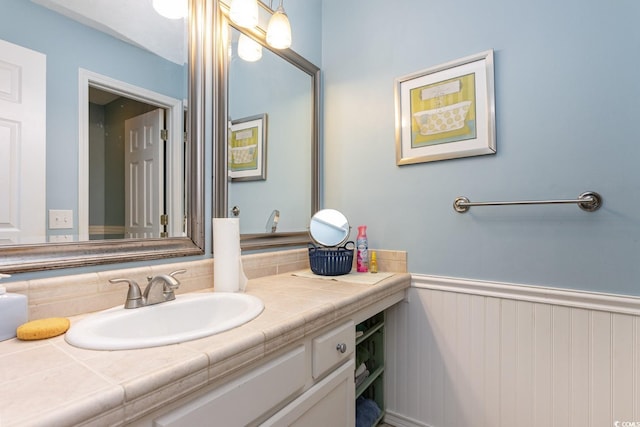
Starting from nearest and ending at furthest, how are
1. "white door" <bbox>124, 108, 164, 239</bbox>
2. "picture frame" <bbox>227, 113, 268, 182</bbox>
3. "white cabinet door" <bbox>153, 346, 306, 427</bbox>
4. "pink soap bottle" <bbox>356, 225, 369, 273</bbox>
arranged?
"white cabinet door" <bbox>153, 346, 306, 427</bbox> → "white door" <bbox>124, 108, 164, 239</bbox> → "picture frame" <bbox>227, 113, 268, 182</bbox> → "pink soap bottle" <bbox>356, 225, 369, 273</bbox>

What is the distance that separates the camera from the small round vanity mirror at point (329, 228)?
160cm

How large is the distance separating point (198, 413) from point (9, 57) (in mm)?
962

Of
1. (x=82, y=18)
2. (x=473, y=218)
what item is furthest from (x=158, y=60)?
(x=473, y=218)

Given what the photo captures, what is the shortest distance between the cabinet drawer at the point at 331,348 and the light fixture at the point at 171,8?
3.97 ft

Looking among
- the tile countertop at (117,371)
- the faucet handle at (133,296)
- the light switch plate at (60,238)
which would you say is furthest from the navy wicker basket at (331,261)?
the light switch plate at (60,238)

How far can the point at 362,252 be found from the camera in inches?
61.1

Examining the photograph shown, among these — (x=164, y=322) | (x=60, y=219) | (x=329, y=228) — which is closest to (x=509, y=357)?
(x=329, y=228)

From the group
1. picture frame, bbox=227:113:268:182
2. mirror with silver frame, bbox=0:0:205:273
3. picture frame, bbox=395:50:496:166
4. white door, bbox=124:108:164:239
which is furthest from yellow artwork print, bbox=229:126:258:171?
picture frame, bbox=395:50:496:166

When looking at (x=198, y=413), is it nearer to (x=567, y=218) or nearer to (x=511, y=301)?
(x=511, y=301)

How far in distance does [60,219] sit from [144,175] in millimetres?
277

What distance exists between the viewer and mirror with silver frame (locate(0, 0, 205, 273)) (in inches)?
31.6

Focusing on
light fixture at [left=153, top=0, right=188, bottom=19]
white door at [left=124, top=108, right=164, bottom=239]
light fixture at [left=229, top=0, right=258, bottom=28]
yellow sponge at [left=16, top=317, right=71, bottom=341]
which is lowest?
yellow sponge at [left=16, top=317, right=71, bottom=341]

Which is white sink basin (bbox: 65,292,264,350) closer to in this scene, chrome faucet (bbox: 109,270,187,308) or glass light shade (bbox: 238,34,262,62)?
chrome faucet (bbox: 109,270,187,308)

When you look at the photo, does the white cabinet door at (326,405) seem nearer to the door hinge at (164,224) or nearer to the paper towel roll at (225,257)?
the paper towel roll at (225,257)
